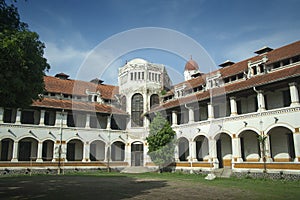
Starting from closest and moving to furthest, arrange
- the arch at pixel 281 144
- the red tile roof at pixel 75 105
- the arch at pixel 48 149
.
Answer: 1. the arch at pixel 281 144
2. the red tile roof at pixel 75 105
3. the arch at pixel 48 149

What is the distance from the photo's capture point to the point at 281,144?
2369 centimetres

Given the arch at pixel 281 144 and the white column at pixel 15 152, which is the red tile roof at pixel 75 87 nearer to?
the white column at pixel 15 152

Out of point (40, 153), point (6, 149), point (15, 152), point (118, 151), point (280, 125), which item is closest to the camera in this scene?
point (280, 125)

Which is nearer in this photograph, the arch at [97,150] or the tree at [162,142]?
the tree at [162,142]

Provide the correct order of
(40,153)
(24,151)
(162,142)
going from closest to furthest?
(162,142) < (40,153) < (24,151)

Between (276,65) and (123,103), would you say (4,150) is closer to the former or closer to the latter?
(123,103)

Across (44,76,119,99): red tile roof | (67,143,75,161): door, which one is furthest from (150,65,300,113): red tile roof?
(67,143,75,161): door

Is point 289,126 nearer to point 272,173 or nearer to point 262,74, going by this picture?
point 272,173

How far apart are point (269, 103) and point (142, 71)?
18920 millimetres

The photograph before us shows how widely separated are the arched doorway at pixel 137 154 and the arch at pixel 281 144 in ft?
59.4

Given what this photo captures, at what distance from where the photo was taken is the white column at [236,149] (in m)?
25.4

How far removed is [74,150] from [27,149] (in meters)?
5.53

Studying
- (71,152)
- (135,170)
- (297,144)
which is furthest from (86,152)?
(297,144)

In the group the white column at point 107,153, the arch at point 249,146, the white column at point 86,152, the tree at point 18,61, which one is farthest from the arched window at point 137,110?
the tree at point 18,61
